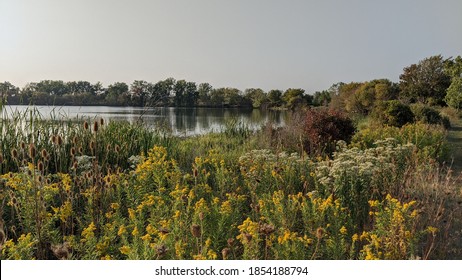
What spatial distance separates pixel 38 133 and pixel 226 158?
2874 millimetres

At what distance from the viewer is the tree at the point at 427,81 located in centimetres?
2653

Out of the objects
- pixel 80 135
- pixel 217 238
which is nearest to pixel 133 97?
pixel 80 135

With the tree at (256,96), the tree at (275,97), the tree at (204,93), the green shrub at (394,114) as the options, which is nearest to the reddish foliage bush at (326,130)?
the green shrub at (394,114)

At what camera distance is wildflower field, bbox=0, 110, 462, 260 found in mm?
2504

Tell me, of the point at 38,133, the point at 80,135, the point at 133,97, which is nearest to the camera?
the point at 38,133

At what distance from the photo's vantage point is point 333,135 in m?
7.98

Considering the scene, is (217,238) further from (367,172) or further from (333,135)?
(333,135)

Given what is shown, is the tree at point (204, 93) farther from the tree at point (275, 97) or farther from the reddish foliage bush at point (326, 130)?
the reddish foliage bush at point (326, 130)

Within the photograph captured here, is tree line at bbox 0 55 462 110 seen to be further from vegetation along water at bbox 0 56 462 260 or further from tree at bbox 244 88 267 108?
vegetation along water at bbox 0 56 462 260

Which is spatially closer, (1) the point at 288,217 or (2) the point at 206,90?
(1) the point at 288,217

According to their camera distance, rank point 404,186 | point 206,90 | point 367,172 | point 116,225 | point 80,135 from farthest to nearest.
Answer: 1. point 206,90
2. point 80,135
3. point 404,186
4. point 367,172
5. point 116,225

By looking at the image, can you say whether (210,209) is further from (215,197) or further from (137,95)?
(137,95)

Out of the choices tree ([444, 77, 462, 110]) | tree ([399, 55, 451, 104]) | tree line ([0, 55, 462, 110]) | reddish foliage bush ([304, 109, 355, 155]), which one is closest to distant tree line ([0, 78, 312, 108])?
tree line ([0, 55, 462, 110])

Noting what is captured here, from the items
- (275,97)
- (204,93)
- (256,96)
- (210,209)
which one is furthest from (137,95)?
(275,97)
